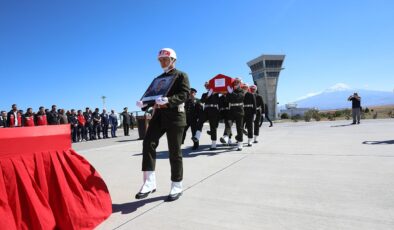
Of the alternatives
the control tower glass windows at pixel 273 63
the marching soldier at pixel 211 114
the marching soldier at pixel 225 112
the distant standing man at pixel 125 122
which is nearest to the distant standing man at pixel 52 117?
the distant standing man at pixel 125 122

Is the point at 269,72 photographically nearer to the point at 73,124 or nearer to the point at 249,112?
the point at 73,124

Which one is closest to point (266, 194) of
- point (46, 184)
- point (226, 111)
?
point (46, 184)

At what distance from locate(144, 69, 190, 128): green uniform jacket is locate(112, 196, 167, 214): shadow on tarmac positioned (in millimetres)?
968

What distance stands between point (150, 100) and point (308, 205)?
2.36 meters

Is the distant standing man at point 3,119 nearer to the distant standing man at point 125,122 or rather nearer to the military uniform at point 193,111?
the distant standing man at point 125,122

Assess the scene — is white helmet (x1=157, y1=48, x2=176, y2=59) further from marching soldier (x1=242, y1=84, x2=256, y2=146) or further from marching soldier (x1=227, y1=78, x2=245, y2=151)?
marching soldier (x1=242, y1=84, x2=256, y2=146)

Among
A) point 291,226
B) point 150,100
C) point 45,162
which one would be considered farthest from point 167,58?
point 291,226

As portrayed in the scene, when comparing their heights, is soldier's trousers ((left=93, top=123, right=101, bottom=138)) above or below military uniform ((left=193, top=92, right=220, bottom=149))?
below

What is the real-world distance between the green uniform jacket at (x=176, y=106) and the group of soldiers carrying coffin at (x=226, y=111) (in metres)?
4.38

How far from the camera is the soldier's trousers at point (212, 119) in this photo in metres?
9.16

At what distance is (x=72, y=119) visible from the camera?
17.4m

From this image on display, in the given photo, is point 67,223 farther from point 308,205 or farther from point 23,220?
point 308,205

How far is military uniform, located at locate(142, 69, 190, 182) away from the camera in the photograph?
4.29 metres

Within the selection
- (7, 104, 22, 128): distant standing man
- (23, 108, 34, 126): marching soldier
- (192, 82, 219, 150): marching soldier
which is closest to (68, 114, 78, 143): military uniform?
(23, 108, 34, 126): marching soldier
